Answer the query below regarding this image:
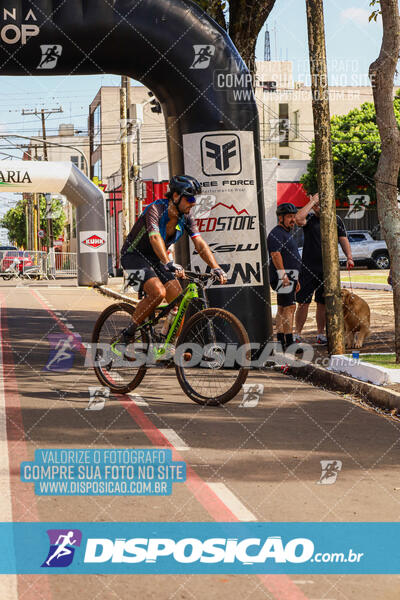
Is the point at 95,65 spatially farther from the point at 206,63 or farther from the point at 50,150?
the point at 50,150

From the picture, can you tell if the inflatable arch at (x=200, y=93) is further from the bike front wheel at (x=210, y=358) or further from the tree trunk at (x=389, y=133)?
the bike front wheel at (x=210, y=358)

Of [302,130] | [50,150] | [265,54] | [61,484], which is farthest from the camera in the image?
[265,54]

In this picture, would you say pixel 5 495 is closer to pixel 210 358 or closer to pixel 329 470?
pixel 329 470

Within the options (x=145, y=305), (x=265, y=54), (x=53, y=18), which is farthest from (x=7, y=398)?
(x=265, y=54)

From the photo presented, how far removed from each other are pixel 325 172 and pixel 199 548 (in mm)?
7370

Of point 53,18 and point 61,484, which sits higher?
point 53,18

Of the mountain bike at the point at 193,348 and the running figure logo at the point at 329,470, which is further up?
the mountain bike at the point at 193,348

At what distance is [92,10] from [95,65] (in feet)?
2.23

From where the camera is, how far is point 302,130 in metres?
68.5

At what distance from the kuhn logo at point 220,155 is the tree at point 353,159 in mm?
39396

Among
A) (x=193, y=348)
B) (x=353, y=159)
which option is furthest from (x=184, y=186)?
(x=353, y=159)

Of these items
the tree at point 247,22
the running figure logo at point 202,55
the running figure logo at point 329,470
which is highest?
the tree at point 247,22

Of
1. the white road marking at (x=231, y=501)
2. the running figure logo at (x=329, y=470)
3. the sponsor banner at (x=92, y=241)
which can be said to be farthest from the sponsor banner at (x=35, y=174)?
the white road marking at (x=231, y=501)

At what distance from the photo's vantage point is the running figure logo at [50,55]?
11789 millimetres
